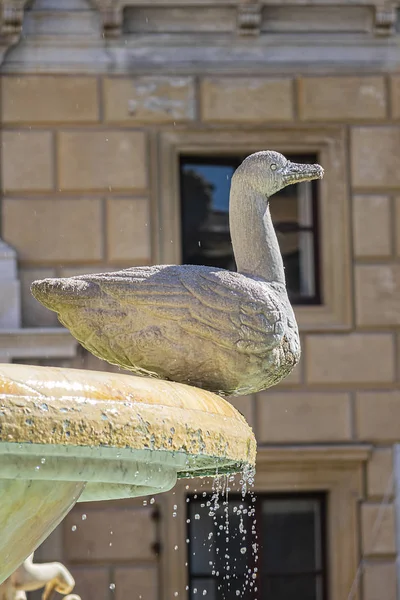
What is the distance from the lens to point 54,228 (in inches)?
477

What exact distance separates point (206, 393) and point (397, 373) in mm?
8225

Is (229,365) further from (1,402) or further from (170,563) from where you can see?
(170,563)

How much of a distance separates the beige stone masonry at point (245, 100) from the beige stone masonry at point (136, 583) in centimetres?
361

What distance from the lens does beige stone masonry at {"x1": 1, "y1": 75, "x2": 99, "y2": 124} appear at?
1214 cm

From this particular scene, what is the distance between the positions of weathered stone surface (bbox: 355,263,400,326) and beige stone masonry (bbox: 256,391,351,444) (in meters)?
0.72

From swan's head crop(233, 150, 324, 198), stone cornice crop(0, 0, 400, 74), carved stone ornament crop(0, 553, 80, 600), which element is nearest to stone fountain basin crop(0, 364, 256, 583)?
swan's head crop(233, 150, 324, 198)

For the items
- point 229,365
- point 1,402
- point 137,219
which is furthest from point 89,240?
point 1,402

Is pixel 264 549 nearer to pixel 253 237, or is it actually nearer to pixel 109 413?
pixel 253 237

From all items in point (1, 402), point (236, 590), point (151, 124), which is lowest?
point (236, 590)

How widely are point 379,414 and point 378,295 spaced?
959 millimetres

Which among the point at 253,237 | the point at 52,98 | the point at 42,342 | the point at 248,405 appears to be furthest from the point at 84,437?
the point at 52,98

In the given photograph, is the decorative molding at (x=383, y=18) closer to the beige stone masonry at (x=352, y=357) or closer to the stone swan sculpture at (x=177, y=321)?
the beige stone masonry at (x=352, y=357)

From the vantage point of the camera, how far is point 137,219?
12.1 m

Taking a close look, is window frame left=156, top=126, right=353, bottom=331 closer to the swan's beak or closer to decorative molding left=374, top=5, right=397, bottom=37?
decorative molding left=374, top=5, right=397, bottom=37
